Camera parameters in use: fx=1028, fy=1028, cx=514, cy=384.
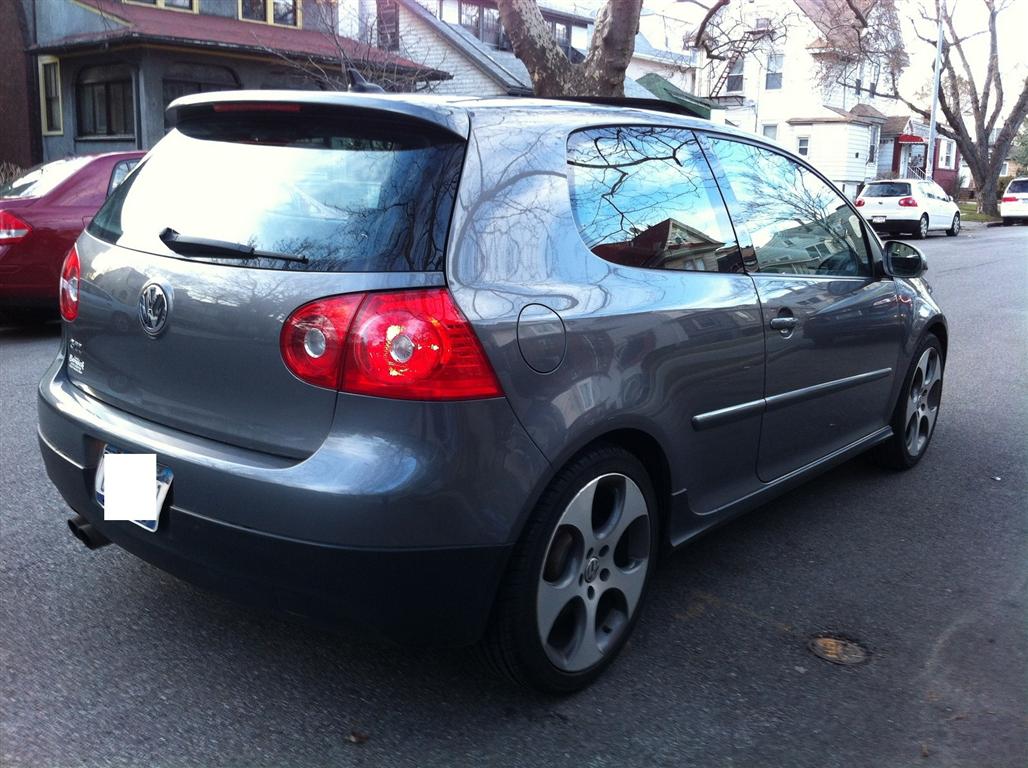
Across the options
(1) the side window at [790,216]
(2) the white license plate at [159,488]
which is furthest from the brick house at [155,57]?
(2) the white license plate at [159,488]

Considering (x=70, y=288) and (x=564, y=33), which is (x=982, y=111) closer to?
(x=564, y=33)

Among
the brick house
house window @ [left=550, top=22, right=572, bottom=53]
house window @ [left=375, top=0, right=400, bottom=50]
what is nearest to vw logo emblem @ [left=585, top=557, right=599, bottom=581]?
the brick house

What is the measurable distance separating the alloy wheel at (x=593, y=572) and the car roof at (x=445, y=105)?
3.50 ft

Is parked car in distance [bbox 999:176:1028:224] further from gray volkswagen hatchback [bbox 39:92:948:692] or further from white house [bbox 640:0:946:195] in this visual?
gray volkswagen hatchback [bbox 39:92:948:692]

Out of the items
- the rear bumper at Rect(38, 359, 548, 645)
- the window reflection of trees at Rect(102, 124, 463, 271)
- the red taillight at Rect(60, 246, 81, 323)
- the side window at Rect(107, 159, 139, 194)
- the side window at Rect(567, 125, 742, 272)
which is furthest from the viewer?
the side window at Rect(107, 159, 139, 194)

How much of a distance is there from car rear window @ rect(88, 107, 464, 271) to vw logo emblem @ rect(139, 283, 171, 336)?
5.2 inches

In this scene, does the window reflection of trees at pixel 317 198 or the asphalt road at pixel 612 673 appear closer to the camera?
the window reflection of trees at pixel 317 198

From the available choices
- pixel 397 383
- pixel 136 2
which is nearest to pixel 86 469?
pixel 397 383

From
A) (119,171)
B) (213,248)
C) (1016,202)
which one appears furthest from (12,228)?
(1016,202)

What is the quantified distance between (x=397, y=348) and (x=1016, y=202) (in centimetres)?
3716

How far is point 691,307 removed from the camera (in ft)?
10.7

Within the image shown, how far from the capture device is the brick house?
22062mm

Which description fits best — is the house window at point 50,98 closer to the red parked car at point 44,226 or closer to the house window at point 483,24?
the house window at point 483,24

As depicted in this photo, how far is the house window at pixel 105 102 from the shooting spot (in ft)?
76.8
